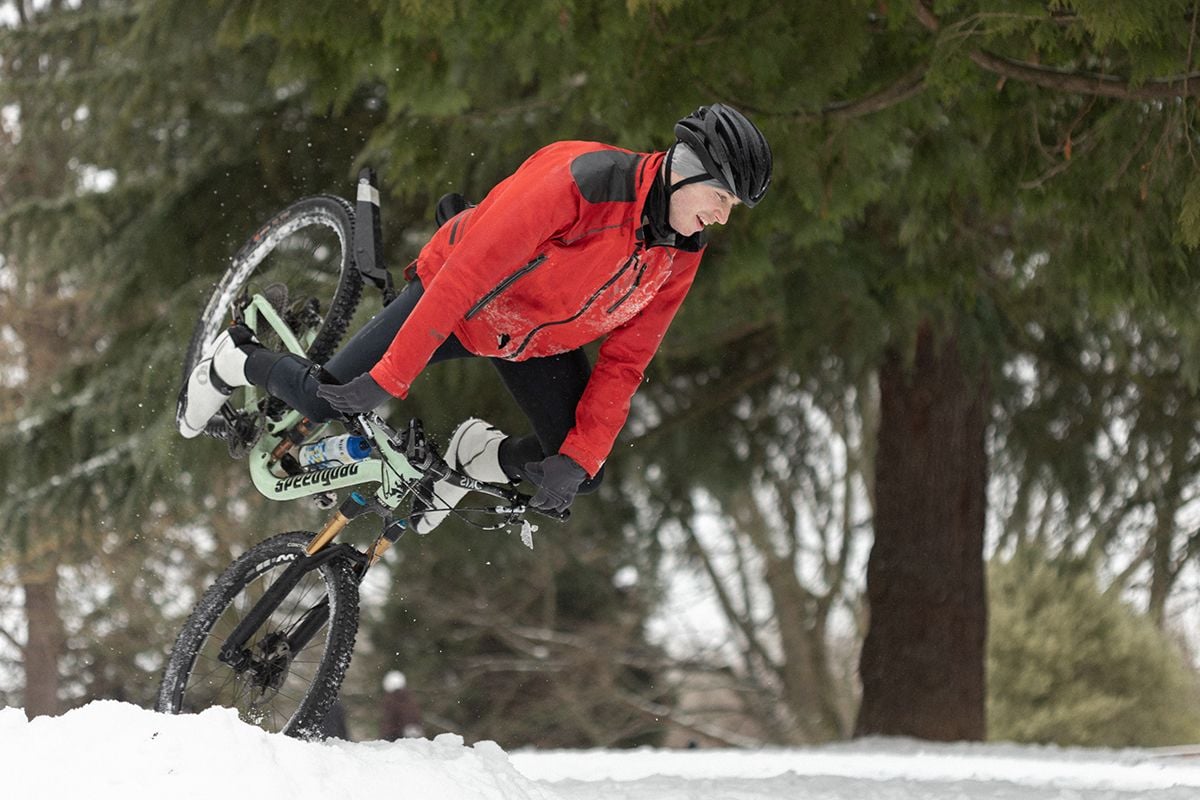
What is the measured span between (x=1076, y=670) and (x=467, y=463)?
12.2m

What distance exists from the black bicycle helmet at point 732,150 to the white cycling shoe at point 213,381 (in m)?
1.73

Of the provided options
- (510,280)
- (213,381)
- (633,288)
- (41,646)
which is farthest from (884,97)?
(41,646)

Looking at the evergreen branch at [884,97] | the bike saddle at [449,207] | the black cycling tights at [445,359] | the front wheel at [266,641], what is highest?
the evergreen branch at [884,97]

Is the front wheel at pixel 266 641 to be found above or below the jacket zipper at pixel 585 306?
below

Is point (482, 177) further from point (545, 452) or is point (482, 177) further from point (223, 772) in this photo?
point (223, 772)

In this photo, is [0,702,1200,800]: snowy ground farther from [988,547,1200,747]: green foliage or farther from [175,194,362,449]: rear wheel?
[988,547,1200,747]: green foliage

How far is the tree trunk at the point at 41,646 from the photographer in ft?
45.0

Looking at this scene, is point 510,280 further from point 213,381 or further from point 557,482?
point 213,381

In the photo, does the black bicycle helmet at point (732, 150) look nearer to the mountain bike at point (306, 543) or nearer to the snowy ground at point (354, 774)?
the mountain bike at point (306, 543)

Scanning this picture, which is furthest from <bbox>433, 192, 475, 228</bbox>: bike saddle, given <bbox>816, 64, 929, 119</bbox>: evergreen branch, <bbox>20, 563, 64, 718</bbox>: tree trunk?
<bbox>20, 563, 64, 718</bbox>: tree trunk

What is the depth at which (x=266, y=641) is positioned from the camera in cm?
431

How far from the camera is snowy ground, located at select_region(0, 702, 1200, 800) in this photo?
3117 mm

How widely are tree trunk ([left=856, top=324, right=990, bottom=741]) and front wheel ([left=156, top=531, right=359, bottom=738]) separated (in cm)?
545

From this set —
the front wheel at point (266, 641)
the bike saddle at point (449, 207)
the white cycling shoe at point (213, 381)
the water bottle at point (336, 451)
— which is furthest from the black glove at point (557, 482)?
the white cycling shoe at point (213, 381)
